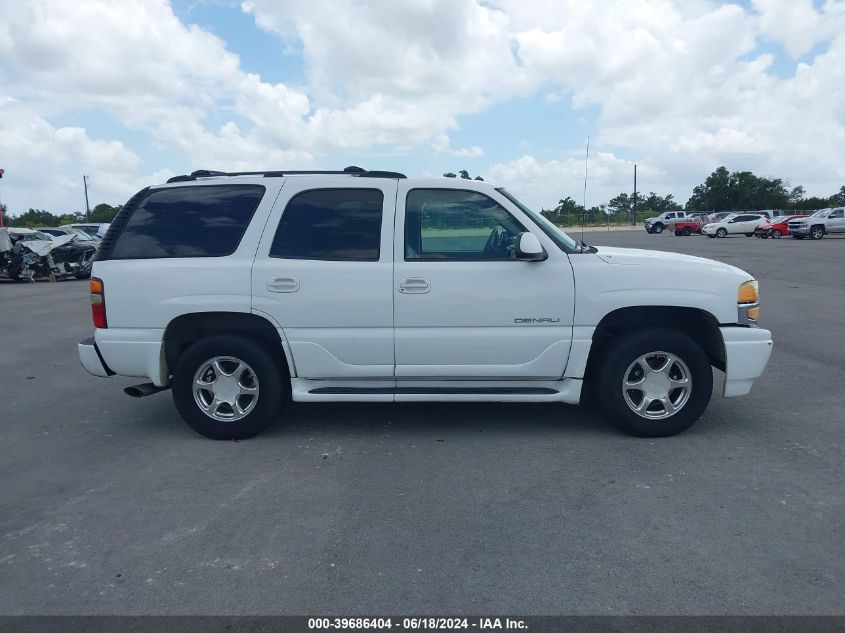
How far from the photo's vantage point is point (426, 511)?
3.99m

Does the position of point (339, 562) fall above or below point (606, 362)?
below

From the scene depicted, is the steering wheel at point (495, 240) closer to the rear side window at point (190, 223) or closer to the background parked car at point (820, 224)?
the rear side window at point (190, 223)

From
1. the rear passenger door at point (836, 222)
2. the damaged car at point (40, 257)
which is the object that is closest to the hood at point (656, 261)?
the damaged car at point (40, 257)

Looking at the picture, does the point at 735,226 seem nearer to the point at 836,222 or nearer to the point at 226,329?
the point at 836,222

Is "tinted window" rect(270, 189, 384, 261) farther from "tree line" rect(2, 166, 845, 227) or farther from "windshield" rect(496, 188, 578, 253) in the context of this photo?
"tree line" rect(2, 166, 845, 227)

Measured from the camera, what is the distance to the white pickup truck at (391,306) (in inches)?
201

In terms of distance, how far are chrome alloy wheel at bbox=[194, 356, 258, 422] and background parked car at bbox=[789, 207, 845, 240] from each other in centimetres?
4050

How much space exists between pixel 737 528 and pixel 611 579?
948 millimetres

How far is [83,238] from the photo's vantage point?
2347 cm

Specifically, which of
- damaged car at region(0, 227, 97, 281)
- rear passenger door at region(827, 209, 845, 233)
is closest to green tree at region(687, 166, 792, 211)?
rear passenger door at region(827, 209, 845, 233)

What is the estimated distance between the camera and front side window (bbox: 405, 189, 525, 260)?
5207 millimetres

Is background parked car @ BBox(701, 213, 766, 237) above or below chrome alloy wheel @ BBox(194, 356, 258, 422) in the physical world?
above
